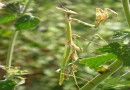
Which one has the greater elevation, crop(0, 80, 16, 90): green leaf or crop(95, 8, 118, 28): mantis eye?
crop(95, 8, 118, 28): mantis eye

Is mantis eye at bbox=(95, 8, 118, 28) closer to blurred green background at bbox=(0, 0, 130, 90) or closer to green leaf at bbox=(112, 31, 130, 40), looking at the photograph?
green leaf at bbox=(112, 31, 130, 40)

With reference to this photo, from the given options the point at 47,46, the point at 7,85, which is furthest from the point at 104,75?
the point at 47,46

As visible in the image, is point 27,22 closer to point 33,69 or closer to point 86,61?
point 86,61

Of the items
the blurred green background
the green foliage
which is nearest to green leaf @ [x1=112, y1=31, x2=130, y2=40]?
the green foliage

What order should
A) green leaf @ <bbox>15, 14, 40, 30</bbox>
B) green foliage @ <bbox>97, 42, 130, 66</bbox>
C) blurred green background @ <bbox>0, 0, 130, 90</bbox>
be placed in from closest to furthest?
1. green foliage @ <bbox>97, 42, 130, 66</bbox>
2. green leaf @ <bbox>15, 14, 40, 30</bbox>
3. blurred green background @ <bbox>0, 0, 130, 90</bbox>

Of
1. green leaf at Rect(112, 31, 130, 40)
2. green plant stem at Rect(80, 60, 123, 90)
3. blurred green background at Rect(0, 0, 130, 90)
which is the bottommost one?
blurred green background at Rect(0, 0, 130, 90)

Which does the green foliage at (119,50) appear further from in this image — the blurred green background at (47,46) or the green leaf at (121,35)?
the blurred green background at (47,46)

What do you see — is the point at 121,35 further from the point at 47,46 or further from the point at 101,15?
the point at 47,46
